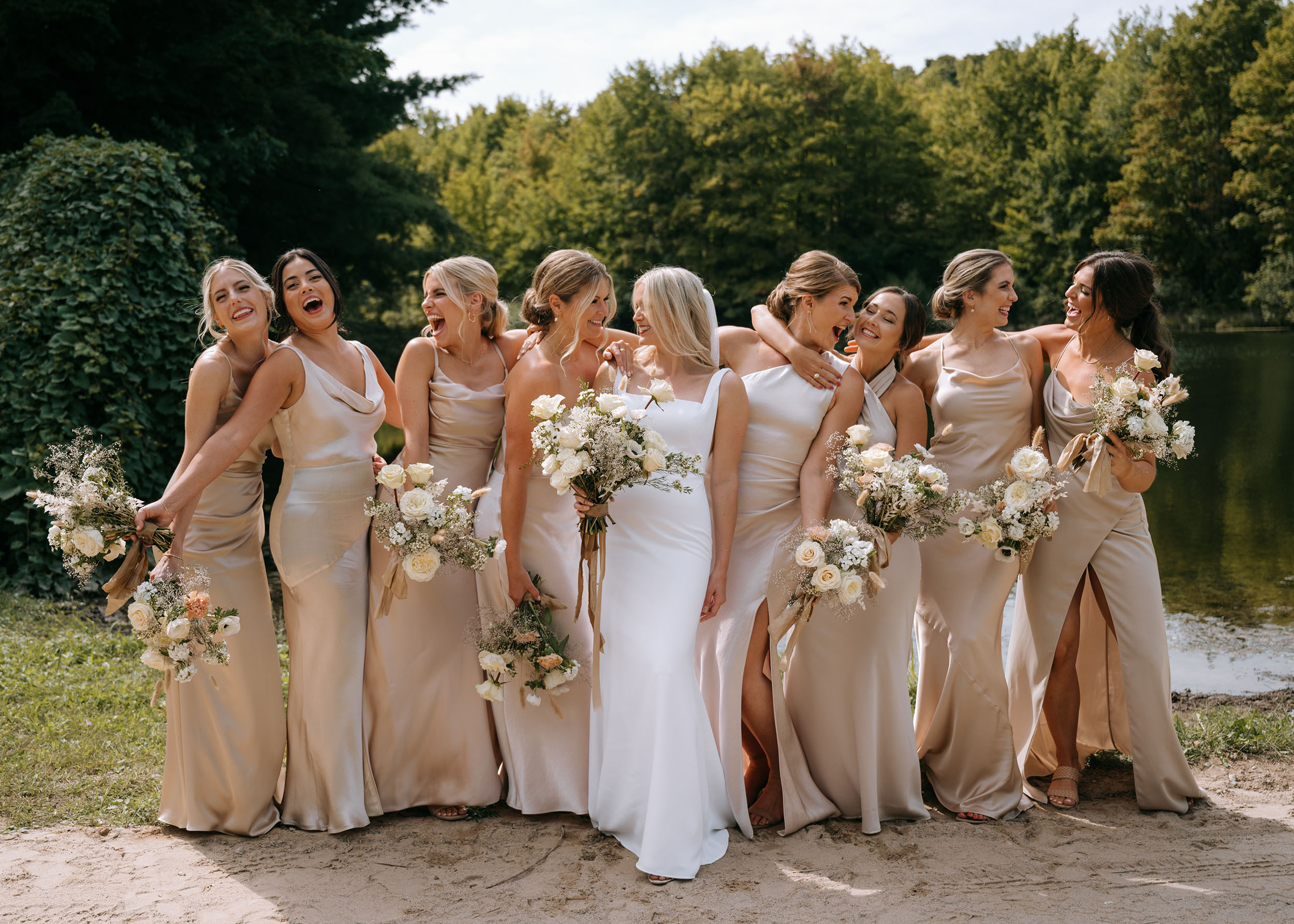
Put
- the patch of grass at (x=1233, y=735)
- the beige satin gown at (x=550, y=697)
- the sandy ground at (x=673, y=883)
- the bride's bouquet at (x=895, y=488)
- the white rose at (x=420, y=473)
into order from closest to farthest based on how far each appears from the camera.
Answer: the sandy ground at (x=673, y=883), the bride's bouquet at (x=895, y=488), the white rose at (x=420, y=473), the beige satin gown at (x=550, y=697), the patch of grass at (x=1233, y=735)

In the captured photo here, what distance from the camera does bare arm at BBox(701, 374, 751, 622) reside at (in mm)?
4812

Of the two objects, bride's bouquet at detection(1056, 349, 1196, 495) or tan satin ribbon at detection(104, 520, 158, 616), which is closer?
tan satin ribbon at detection(104, 520, 158, 616)

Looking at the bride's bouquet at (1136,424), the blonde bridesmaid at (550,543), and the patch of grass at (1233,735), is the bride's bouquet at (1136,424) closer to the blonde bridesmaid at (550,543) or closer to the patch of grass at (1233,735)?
the patch of grass at (1233,735)

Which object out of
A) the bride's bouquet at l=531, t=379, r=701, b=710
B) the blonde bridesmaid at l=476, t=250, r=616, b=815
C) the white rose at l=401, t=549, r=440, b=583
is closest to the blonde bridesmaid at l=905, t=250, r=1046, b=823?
the bride's bouquet at l=531, t=379, r=701, b=710

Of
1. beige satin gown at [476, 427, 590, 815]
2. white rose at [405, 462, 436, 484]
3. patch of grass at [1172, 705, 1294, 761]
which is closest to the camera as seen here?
white rose at [405, 462, 436, 484]

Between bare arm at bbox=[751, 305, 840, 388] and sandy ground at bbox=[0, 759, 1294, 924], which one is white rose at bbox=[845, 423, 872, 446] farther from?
sandy ground at bbox=[0, 759, 1294, 924]

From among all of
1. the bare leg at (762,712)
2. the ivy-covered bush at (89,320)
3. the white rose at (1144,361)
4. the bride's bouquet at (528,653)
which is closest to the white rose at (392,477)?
the bride's bouquet at (528,653)

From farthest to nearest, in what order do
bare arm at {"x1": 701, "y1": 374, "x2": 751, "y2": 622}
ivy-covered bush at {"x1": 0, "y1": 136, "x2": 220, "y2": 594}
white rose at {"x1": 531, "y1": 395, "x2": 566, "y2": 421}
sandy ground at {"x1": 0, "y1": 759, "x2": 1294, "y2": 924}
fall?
1. ivy-covered bush at {"x1": 0, "y1": 136, "x2": 220, "y2": 594}
2. bare arm at {"x1": 701, "y1": 374, "x2": 751, "y2": 622}
3. white rose at {"x1": 531, "y1": 395, "x2": 566, "y2": 421}
4. sandy ground at {"x1": 0, "y1": 759, "x2": 1294, "y2": 924}

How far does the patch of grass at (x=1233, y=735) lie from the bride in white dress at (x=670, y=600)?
9.90ft

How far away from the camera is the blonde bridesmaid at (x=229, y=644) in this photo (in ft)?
15.9

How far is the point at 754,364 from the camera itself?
17.1 feet

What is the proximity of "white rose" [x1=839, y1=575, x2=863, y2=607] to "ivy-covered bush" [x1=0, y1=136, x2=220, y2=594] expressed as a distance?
280 inches

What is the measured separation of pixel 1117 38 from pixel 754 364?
6780 centimetres

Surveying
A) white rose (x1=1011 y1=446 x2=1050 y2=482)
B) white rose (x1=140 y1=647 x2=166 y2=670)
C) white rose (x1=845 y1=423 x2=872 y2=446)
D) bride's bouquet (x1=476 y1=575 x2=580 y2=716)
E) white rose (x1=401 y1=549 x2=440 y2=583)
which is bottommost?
bride's bouquet (x1=476 y1=575 x2=580 y2=716)
